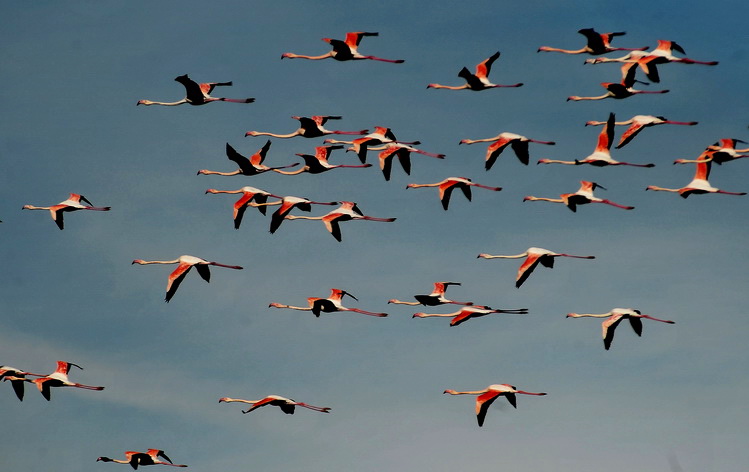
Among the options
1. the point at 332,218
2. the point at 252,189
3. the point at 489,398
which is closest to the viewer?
the point at 489,398

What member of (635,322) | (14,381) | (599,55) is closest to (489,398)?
(635,322)

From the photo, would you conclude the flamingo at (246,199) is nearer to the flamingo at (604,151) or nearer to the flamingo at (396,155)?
the flamingo at (396,155)

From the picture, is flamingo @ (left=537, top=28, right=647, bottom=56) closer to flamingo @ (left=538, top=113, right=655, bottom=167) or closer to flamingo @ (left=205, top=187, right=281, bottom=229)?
flamingo @ (left=538, top=113, right=655, bottom=167)

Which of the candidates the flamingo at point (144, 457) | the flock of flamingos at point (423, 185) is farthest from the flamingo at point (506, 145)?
the flamingo at point (144, 457)

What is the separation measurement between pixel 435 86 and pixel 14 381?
2493 centimetres

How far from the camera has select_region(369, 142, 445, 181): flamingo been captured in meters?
63.7

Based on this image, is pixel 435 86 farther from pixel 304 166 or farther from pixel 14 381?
pixel 14 381

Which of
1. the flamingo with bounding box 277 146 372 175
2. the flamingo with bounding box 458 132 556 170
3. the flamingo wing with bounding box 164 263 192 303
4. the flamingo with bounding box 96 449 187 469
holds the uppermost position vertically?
the flamingo with bounding box 458 132 556 170

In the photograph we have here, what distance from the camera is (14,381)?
69875mm

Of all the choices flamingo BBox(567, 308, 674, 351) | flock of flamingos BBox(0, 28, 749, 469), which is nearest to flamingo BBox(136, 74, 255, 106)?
flock of flamingos BBox(0, 28, 749, 469)

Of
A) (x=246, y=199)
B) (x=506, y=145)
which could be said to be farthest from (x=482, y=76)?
(x=246, y=199)

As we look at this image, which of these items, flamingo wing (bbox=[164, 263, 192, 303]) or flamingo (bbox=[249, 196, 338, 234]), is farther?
flamingo (bbox=[249, 196, 338, 234])

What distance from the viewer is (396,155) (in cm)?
6444

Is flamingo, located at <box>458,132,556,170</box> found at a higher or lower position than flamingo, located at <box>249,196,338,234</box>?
higher
